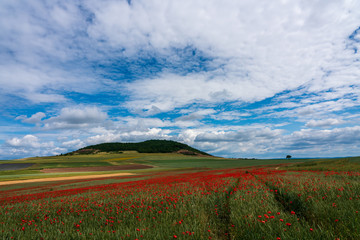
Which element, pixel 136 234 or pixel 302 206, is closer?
pixel 136 234

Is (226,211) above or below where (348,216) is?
below

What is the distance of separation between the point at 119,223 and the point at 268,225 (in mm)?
5531

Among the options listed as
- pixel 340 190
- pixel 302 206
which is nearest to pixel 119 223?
pixel 302 206

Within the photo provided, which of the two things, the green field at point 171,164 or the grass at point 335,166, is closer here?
the grass at point 335,166

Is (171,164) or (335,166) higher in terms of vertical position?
(335,166)

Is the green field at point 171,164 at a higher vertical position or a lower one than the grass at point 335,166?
lower

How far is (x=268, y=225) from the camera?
18.6 ft

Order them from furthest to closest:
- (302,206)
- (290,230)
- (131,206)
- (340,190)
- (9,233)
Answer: (131,206)
(340,190)
(302,206)
(9,233)
(290,230)

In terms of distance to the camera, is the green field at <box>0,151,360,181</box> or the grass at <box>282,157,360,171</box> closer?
the grass at <box>282,157,360,171</box>

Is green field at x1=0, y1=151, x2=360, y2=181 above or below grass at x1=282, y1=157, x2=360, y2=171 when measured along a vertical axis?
below

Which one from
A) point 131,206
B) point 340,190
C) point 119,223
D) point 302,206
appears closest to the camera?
point 119,223

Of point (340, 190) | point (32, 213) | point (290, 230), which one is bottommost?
point (32, 213)

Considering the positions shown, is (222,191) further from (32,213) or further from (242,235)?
(32,213)

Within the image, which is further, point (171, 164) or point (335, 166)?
point (171, 164)
